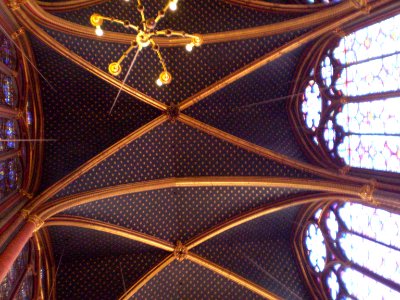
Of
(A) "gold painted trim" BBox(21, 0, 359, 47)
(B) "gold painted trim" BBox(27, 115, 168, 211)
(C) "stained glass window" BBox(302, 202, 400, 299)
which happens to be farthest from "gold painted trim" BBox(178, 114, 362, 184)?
(A) "gold painted trim" BBox(21, 0, 359, 47)

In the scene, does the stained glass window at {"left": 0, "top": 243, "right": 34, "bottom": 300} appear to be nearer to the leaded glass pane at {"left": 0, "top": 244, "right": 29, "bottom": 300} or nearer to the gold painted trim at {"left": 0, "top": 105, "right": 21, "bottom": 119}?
the leaded glass pane at {"left": 0, "top": 244, "right": 29, "bottom": 300}

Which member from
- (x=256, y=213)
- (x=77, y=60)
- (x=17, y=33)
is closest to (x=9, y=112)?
(x=17, y=33)

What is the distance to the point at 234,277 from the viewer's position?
14.1m

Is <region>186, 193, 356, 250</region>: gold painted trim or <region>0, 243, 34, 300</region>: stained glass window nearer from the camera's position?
<region>0, 243, 34, 300</region>: stained glass window

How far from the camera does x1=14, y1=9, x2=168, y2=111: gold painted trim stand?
10.6 m

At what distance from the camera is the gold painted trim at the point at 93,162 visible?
11969 millimetres

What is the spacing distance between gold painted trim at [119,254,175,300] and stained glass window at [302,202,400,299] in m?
3.96

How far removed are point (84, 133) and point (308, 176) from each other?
598cm

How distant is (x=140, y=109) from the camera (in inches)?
528

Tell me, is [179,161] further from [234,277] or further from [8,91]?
[8,91]

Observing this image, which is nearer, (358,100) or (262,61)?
(358,100)

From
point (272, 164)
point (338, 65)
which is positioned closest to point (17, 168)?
point (272, 164)

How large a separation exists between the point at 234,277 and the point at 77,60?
7.34 metres

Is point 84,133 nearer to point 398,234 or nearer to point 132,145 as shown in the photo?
point 132,145
